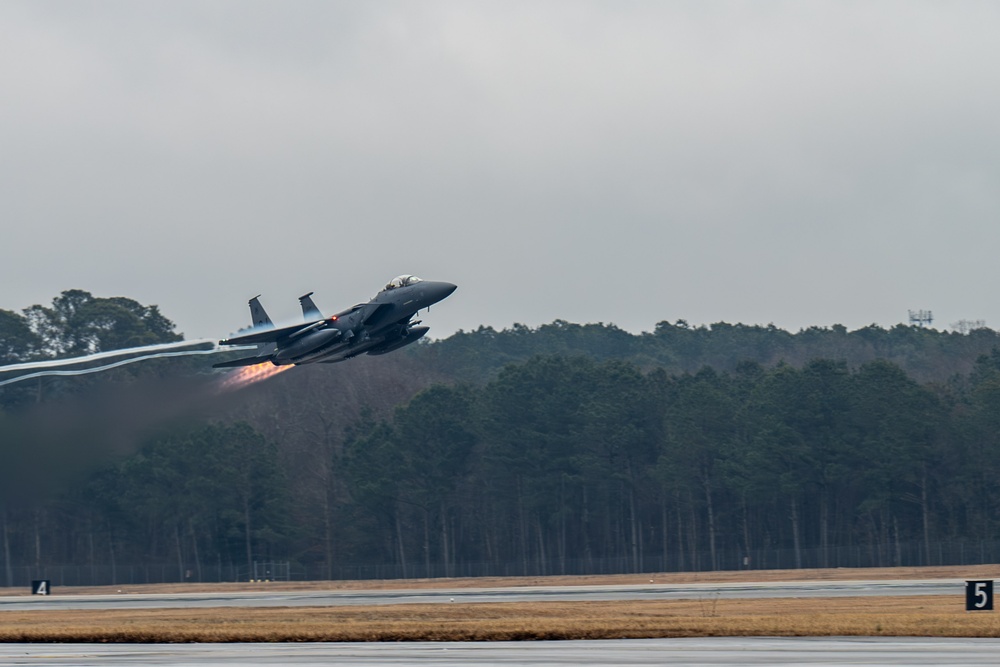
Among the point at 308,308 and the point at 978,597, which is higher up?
the point at 308,308

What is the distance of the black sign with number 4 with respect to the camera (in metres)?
42.9

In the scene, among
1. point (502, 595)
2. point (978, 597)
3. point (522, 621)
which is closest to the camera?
point (522, 621)

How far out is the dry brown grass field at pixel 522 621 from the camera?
36875 mm

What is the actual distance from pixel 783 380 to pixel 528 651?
75.3 metres

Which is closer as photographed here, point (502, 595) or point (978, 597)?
point (978, 597)

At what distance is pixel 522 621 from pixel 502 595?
23.4 meters

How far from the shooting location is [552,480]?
110000 mm

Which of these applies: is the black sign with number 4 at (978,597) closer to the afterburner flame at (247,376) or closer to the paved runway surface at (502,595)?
the paved runway surface at (502,595)

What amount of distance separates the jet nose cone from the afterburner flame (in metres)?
11.2

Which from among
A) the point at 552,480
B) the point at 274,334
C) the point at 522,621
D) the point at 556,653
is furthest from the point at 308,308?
the point at 552,480

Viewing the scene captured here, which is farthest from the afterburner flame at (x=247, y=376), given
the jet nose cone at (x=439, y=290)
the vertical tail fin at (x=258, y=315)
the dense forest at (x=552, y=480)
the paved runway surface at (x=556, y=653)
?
the dense forest at (x=552, y=480)

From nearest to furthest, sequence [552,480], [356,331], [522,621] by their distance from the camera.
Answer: [522,621], [356,331], [552,480]

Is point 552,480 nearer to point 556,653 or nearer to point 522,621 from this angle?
point 522,621

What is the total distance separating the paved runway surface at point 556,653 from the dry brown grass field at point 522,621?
7.72 ft
